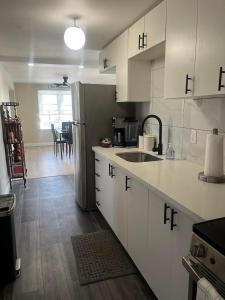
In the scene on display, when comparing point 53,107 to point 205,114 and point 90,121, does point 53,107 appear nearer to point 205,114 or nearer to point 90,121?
point 90,121

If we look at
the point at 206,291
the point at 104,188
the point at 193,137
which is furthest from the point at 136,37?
the point at 206,291

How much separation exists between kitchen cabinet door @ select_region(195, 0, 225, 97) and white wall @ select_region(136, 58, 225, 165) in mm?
367

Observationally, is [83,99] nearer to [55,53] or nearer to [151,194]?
[55,53]

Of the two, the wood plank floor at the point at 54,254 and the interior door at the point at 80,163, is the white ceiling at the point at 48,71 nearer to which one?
the interior door at the point at 80,163

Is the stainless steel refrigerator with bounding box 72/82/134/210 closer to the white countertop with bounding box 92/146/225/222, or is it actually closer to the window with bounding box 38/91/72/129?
the white countertop with bounding box 92/146/225/222

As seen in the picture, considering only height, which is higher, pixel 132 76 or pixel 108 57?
pixel 108 57

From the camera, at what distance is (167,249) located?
4.82 ft

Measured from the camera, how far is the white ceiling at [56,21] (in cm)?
213

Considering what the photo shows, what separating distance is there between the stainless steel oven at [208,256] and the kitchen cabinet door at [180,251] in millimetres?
225

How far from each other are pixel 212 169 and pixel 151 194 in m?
0.44

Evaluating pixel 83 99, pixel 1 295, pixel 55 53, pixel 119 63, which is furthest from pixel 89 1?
pixel 1 295

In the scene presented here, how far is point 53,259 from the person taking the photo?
7.41ft

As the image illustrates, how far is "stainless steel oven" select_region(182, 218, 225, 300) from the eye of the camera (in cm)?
85

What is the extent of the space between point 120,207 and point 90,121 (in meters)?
1.33
